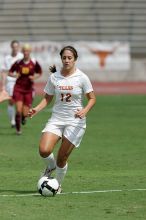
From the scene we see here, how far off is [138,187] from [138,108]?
1662cm

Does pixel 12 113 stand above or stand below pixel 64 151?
below

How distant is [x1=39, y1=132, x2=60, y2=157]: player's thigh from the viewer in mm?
11266

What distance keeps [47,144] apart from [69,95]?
2.63 ft

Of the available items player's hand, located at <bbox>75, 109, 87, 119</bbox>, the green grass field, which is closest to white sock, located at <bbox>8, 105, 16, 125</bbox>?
the green grass field

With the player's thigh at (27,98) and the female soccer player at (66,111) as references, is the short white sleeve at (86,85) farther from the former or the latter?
the player's thigh at (27,98)

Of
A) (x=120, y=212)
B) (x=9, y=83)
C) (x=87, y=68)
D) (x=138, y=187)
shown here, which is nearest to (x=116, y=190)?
(x=138, y=187)

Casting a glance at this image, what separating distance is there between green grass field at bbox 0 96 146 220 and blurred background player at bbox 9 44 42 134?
640mm

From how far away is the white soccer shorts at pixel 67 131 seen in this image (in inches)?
452

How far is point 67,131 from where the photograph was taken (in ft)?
37.7

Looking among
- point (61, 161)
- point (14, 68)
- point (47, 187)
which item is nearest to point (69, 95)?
point (61, 161)

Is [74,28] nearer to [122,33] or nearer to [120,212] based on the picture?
[122,33]

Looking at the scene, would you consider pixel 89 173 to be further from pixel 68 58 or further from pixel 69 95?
pixel 68 58

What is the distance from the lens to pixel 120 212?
386 inches

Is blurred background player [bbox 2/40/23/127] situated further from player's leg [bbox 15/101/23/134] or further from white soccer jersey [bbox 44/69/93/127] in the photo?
white soccer jersey [bbox 44/69/93/127]
